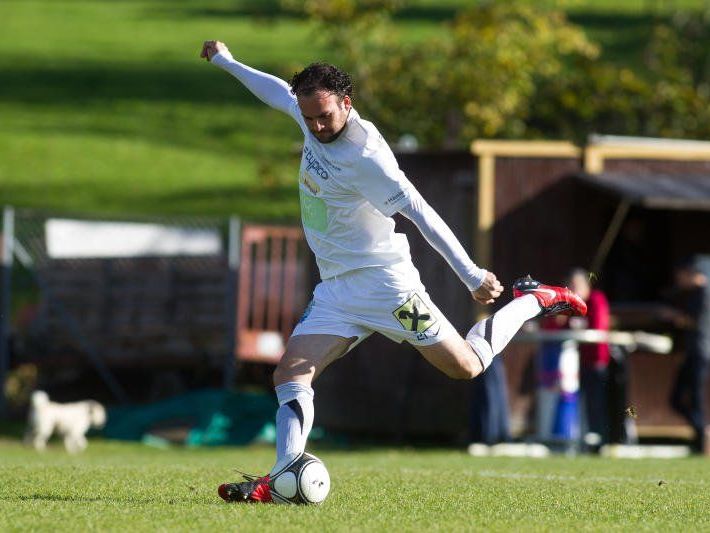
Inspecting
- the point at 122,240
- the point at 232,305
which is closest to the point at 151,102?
the point at 122,240

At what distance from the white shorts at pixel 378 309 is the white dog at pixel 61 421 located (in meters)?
9.95

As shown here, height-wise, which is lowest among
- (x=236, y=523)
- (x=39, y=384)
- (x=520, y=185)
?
(x=39, y=384)

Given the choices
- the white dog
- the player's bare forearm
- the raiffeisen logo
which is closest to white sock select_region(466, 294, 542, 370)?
the player's bare forearm

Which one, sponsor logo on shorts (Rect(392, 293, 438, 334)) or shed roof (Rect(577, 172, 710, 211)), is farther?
shed roof (Rect(577, 172, 710, 211))

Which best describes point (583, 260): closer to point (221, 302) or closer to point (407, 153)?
point (407, 153)

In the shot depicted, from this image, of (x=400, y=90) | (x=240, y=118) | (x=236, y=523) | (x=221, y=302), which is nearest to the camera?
(x=236, y=523)

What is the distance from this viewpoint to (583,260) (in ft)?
59.8

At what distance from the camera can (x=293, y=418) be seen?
8234mm

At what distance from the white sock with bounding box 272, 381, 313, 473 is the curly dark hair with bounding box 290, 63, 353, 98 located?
1.53 meters

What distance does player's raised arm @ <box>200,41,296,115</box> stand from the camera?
8.91 meters

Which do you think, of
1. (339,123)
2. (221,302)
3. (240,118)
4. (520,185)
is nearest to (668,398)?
(520,185)

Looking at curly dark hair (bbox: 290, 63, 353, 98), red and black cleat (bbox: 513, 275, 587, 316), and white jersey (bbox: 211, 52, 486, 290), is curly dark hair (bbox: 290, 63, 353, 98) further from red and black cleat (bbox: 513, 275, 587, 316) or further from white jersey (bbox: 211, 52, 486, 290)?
red and black cleat (bbox: 513, 275, 587, 316)

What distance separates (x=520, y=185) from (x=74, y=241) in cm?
685

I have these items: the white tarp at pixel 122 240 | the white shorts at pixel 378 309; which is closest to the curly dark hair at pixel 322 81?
the white shorts at pixel 378 309
